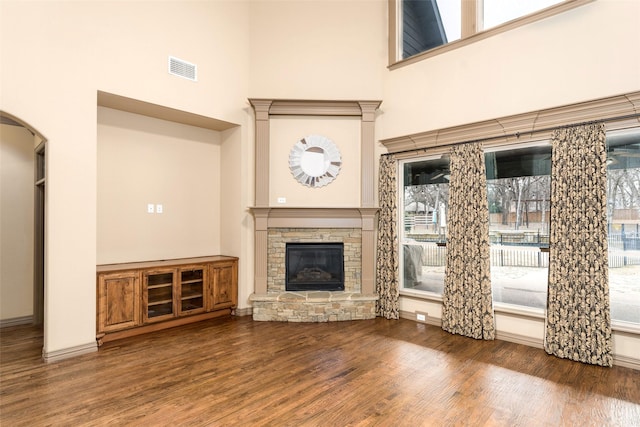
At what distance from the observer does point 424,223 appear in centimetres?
510

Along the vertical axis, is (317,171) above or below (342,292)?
above

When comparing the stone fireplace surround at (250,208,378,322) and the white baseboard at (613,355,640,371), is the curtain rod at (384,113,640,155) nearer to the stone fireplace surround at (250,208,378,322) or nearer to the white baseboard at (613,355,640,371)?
the stone fireplace surround at (250,208,378,322)

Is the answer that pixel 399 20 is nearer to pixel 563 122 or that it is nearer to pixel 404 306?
pixel 563 122

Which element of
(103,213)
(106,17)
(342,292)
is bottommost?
(342,292)

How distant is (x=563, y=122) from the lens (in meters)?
3.74

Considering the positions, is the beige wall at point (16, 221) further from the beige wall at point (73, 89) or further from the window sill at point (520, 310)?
the window sill at point (520, 310)

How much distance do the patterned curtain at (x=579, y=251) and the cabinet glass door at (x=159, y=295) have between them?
14.6 ft

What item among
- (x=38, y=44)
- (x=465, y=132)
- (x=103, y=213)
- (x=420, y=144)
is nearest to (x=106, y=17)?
(x=38, y=44)

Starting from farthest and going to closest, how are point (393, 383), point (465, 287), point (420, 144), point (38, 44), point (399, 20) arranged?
point (399, 20), point (420, 144), point (465, 287), point (38, 44), point (393, 383)

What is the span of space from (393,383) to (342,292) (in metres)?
2.14

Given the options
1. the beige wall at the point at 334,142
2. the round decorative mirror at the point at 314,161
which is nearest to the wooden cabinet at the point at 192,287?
the beige wall at the point at 334,142

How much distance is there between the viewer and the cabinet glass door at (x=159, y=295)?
14.4 ft

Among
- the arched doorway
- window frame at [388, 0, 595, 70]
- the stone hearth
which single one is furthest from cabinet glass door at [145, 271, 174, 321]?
window frame at [388, 0, 595, 70]

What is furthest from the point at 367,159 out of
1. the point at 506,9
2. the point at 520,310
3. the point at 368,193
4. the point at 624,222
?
the point at 624,222
